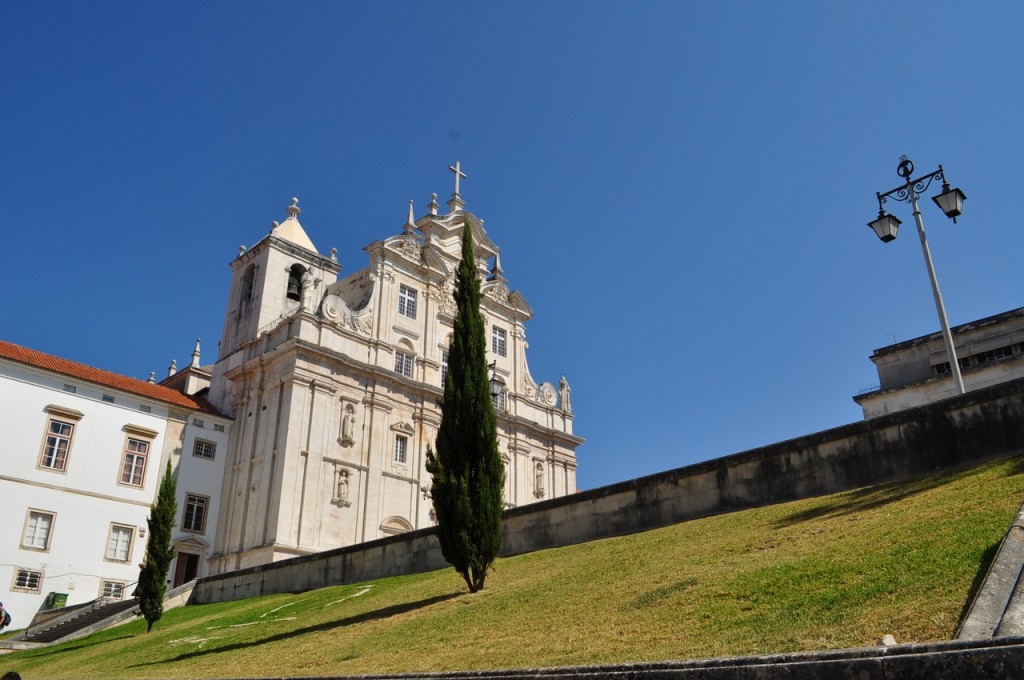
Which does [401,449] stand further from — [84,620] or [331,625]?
[331,625]

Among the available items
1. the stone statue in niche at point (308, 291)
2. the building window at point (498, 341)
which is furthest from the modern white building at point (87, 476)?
the building window at point (498, 341)

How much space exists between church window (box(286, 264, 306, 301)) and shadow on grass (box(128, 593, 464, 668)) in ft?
102

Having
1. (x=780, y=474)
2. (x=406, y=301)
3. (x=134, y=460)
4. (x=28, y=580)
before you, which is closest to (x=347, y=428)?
(x=406, y=301)

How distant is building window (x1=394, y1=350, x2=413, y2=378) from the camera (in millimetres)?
42500

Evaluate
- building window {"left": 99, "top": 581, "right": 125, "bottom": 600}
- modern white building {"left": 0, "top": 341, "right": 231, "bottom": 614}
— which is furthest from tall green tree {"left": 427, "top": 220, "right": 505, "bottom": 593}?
building window {"left": 99, "top": 581, "right": 125, "bottom": 600}

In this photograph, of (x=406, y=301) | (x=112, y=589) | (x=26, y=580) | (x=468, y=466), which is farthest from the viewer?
(x=406, y=301)

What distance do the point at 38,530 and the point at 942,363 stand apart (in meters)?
43.7

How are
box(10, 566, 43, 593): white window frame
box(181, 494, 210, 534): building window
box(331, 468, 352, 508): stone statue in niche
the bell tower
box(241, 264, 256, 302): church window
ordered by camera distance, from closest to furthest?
1. box(10, 566, 43, 593): white window frame
2. box(331, 468, 352, 508): stone statue in niche
3. box(181, 494, 210, 534): building window
4. the bell tower
5. box(241, 264, 256, 302): church window

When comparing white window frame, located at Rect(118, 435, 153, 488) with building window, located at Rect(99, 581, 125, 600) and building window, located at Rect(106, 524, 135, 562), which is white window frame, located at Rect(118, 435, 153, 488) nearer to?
building window, located at Rect(106, 524, 135, 562)

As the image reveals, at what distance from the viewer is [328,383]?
38.5 m

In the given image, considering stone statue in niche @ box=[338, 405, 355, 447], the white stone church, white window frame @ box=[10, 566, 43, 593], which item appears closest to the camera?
white window frame @ box=[10, 566, 43, 593]

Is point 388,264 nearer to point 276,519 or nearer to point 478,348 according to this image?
point 276,519

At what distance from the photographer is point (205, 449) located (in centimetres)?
3959

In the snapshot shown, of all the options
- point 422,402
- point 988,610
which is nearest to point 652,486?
point 988,610
